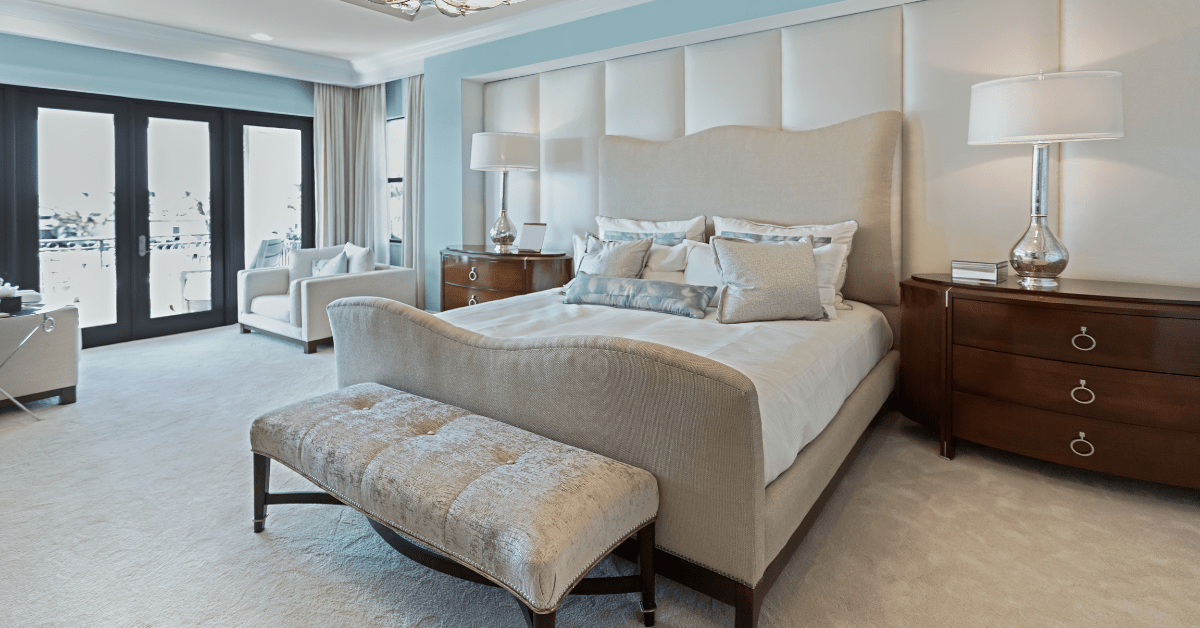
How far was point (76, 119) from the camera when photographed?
198 inches

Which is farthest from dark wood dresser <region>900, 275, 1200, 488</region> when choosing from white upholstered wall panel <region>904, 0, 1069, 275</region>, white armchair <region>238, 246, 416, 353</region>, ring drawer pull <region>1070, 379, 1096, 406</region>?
white armchair <region>238, 246, 416, 353</region>

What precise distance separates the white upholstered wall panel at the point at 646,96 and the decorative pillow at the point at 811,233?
0.91 meters

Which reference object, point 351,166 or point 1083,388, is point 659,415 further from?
point 351,166

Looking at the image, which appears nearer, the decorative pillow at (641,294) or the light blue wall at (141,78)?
the decorative pillow at (641,294)

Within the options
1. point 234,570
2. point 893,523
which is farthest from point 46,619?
point 893,523

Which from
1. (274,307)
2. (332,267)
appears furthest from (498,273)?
(274,307)

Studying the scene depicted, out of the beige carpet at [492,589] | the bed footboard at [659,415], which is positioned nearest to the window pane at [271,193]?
the beige carpet at [492,589]

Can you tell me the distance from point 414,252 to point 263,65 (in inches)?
79.9

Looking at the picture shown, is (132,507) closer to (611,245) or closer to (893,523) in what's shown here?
(611,245)

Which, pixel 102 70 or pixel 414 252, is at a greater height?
pixel 102 70

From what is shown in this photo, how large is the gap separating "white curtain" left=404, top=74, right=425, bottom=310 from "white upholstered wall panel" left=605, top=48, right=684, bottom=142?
7.07 ft

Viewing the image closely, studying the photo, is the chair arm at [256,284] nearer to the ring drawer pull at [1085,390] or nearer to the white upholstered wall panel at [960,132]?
the white upholstered wall panel at [960,132]

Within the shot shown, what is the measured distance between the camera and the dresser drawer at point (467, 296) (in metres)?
4.43

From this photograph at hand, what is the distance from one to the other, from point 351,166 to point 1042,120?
232 inches
